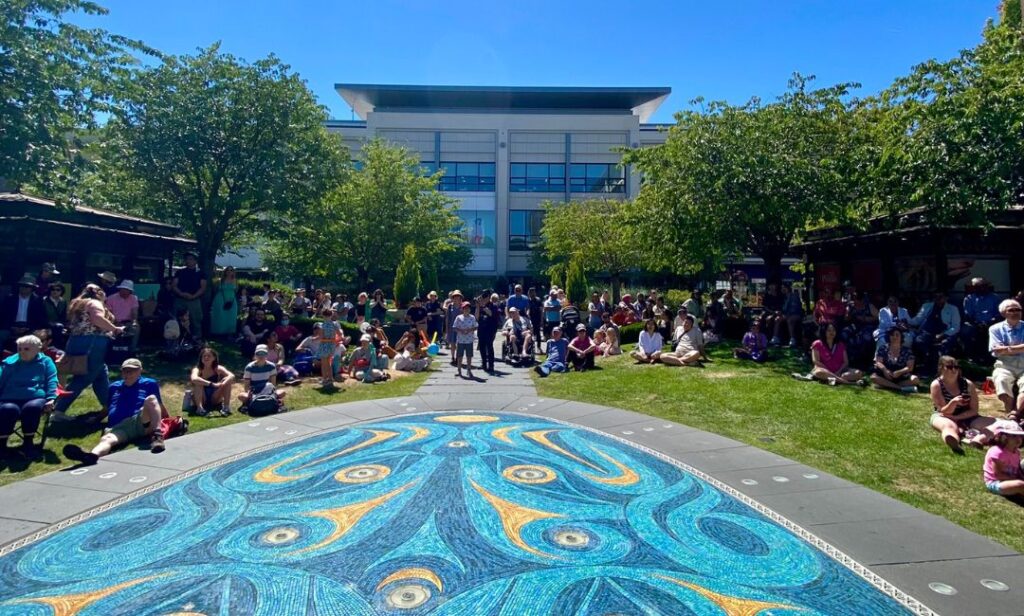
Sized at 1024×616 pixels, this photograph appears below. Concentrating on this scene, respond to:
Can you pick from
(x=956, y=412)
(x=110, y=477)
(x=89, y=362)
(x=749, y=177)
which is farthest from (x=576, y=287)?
(x=110, y=477)

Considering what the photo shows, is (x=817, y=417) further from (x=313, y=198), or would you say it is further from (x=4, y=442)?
(x=313, y=198)

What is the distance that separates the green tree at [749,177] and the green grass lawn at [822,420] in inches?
140

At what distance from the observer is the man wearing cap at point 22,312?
8.95 metres

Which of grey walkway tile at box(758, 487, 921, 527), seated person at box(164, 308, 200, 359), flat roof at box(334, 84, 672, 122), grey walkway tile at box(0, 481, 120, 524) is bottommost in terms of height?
grey walkway tile at box(0, 481, 120, 524)

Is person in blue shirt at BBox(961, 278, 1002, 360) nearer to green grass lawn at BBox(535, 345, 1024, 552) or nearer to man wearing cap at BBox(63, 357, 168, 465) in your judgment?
green grass lawn at BBox(535, 345, 1024, 552)

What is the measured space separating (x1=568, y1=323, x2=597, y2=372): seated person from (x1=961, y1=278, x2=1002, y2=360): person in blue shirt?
7403 mm

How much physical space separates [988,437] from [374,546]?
6979 mm

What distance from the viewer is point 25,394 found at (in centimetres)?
655

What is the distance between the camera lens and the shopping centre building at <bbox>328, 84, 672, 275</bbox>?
139 feet

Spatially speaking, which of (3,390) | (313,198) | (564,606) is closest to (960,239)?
(564,606)

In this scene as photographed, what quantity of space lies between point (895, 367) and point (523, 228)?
34.2 m

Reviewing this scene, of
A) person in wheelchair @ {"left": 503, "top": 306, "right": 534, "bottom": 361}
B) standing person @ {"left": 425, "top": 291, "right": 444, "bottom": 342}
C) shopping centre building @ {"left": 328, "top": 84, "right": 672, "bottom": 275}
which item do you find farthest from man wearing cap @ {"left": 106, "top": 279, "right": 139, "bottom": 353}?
shopping centre building @ {"left": 328, "top": 84, "right": 672, "bottom": 275}

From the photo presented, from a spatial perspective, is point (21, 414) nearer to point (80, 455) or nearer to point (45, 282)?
point (80, 455)

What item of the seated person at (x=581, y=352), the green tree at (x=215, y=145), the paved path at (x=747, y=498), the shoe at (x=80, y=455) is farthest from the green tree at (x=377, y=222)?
the shoe at (x=80, y=455)
